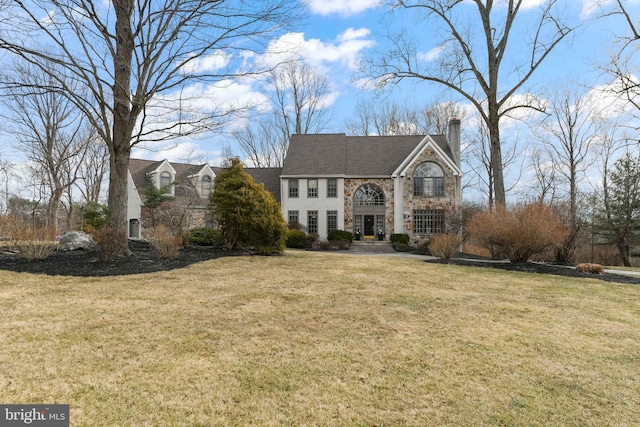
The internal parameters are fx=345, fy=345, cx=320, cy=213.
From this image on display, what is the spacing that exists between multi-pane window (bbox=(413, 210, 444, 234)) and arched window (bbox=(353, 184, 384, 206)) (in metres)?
2.71

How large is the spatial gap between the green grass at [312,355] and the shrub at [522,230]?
173 inches

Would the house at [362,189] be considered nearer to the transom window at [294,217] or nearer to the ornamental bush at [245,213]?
the transom window at [294,217]

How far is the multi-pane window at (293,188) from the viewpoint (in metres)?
25.2

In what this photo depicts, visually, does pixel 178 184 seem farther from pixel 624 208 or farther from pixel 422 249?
pixel 624 208

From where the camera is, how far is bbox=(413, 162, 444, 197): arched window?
24312 mm

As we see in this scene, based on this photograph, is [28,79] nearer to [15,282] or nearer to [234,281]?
[15,282]

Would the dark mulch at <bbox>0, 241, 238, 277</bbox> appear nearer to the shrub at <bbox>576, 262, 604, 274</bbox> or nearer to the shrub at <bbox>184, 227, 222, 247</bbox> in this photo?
the shrub at <bbox>184, 227, 222, 247</bbox>

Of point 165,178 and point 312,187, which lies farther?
point 165,178

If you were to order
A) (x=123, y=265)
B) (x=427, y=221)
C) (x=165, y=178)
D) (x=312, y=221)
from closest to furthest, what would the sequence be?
(x=123, y=265) → (x=427, y=221) → (x=312, y=221) → (x=165, y=178)

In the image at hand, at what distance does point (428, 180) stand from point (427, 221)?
2.90m

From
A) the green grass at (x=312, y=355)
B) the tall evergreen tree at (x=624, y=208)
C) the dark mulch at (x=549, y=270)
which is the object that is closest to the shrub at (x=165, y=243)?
the green grass at (x=312, y=355)

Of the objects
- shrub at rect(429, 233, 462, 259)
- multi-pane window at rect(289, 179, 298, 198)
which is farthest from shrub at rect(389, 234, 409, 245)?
shrub at rect(429, 233, 462, 259)

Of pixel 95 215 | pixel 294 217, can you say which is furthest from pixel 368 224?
pixel 95 215

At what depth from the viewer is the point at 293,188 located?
2523 centimetres
